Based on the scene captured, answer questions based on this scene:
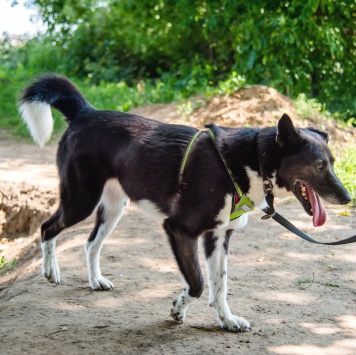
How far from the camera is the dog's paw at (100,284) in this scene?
426cm

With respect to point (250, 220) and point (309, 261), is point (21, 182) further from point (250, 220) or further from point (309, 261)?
point (309, 261)

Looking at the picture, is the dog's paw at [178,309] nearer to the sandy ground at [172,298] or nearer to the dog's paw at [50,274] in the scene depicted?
the sandy ground at [172,298]

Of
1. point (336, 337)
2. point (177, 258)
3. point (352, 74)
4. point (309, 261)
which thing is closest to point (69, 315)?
point (177, 258)

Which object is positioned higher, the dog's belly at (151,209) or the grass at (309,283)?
the dog's belly at (151,209)

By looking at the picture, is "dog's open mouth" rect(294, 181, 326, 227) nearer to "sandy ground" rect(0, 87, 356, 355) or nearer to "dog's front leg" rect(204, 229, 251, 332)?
"dog's front leg" rect(204, 229, 251, 332)

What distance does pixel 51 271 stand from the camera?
4.33m

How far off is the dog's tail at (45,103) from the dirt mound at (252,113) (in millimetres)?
4359

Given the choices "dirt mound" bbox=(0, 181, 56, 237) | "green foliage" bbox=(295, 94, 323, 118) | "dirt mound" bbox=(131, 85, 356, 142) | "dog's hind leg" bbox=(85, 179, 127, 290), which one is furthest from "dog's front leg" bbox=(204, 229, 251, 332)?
"green foliage" bbox=(295, 94, 323, 118)

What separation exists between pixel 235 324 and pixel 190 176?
912 millimetres

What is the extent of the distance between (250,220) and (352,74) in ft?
17.2

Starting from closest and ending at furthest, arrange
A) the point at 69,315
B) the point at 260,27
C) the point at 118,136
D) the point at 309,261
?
the point at 69,315, the point at 118,136, the point at 309,261, the point at 260,27

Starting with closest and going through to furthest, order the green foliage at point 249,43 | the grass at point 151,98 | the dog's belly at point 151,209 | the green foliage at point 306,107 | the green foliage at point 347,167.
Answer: the dog's belly at point 151,209, the green foliage at point 347,167, the grass at point 151,98, the green foliage at point 306,107, the green foliage at point 249,43

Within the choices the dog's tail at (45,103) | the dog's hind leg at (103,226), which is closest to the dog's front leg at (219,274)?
the dog's hind leg at (103,226)

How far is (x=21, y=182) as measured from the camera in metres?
7.38
